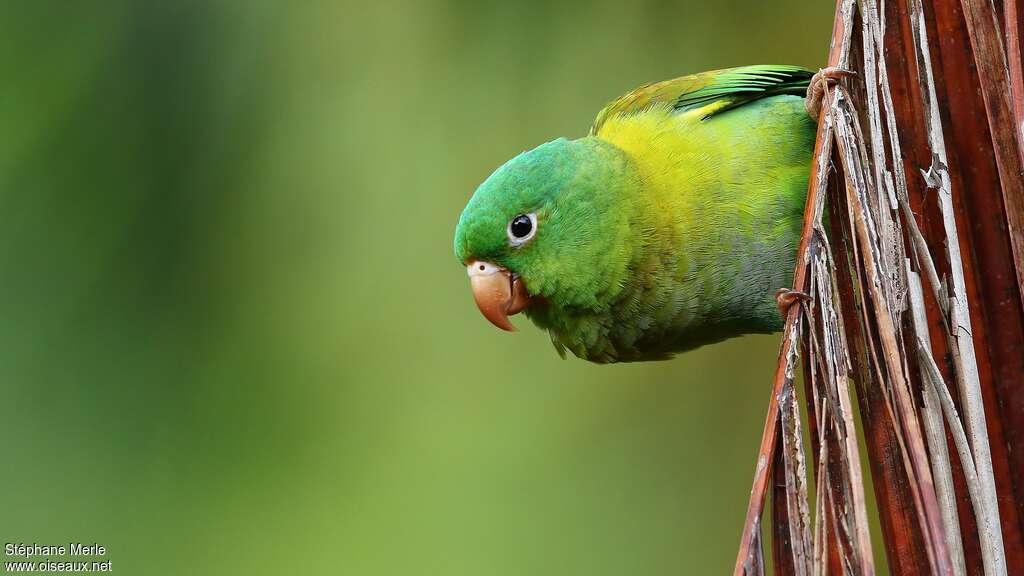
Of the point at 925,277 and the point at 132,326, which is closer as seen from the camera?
the point at 925,277

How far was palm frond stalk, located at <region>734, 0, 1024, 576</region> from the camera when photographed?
1118mm

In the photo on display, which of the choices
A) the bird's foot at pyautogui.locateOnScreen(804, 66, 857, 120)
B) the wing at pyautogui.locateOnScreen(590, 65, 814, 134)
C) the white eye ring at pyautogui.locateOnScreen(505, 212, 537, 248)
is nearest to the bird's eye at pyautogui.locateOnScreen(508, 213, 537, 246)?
the white eye ring at pyautogui.locateOnScreen(505, 212, 537, 248)

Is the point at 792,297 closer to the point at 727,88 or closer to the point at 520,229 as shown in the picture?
the point at 520,229

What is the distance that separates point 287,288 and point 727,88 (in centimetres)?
226

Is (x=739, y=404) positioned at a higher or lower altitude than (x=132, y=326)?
lower

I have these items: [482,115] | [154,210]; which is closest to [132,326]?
[154,210]

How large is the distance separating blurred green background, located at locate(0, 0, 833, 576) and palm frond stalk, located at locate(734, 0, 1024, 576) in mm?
1901

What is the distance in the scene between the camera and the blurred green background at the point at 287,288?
3.36 m

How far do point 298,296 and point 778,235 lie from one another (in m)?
2.37

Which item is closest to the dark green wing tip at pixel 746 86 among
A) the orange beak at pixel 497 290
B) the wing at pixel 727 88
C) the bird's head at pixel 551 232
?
the wing at pixel 727 88

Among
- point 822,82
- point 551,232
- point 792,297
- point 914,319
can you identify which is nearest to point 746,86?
point 551,232

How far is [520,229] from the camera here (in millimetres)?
2303

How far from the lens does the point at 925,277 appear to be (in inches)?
48.9

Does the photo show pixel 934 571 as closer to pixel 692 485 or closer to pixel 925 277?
pixel 925 277
